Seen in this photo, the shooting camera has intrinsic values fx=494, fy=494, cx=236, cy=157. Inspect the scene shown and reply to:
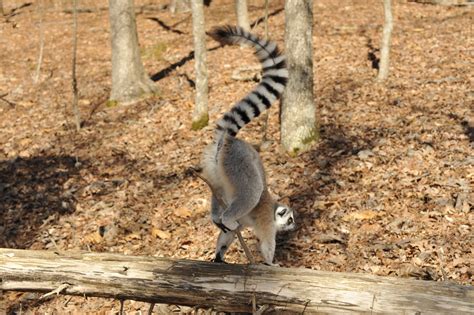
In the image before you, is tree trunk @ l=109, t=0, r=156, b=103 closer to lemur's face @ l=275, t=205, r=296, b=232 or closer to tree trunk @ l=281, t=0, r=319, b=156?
tree trunk @ l=281, t=0, r=319, b=156

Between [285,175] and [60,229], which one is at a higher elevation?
[285,175]

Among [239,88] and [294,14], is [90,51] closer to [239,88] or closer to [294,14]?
[239,88]

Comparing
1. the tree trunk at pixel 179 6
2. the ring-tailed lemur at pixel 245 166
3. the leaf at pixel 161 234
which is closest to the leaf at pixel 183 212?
the leaf at pixel 161 234

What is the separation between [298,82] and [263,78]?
5.29 meters

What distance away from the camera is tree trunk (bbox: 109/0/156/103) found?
1528 cm

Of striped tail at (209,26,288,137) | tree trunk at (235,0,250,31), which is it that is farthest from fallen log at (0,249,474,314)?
tree trunk at (235,0,250,31)

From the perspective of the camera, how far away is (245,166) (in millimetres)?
5340

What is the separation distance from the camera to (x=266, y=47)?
498cm

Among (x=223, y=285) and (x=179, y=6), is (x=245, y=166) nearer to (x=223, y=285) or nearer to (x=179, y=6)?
(x=223, y=285)

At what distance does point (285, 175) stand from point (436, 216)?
3.06 m

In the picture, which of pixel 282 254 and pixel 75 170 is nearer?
pixel 282 254

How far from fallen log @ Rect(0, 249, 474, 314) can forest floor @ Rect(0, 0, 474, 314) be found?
459 mm

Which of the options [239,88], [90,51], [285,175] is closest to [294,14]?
[285,175]

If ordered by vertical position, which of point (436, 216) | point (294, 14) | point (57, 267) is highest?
point (294, 14)
